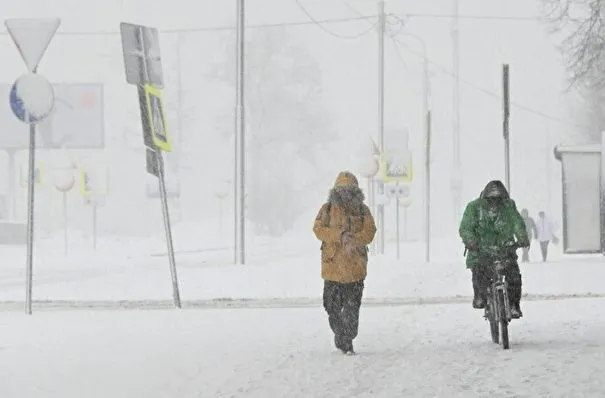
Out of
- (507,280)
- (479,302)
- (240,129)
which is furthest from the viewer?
(240,129)

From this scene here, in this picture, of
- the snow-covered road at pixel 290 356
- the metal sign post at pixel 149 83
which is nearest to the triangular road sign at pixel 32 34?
the metal sign post at pixel 149 83

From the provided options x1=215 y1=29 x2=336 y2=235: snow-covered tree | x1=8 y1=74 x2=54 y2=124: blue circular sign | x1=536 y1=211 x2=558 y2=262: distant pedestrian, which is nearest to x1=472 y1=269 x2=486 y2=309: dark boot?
x1=8 y1=74 x2=54 y2=124: blue circular sign

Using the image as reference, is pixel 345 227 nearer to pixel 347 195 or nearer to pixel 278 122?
pixel 347 195

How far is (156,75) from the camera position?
17.2m

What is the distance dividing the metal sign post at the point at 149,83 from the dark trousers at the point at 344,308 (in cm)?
519

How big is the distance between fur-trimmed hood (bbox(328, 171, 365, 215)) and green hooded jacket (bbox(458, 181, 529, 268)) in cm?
99

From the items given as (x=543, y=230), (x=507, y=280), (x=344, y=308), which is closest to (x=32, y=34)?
(x=344, y=308)

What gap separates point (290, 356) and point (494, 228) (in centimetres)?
207

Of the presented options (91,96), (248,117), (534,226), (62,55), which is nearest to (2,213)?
(91,96)

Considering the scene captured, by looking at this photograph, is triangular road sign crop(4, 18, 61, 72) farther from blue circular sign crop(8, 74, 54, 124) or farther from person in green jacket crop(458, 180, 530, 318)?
person in green jacket crop(458, 180, 530, 318)

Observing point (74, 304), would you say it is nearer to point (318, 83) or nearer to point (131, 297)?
point (131, 297)

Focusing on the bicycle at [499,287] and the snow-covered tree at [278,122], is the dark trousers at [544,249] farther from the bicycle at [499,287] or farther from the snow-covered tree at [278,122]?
the snow-covered tree at [278,122]

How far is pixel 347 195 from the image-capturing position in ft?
38.9

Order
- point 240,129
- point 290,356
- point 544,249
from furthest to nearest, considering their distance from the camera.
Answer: point 544,249
point 240,129
point 290,356
